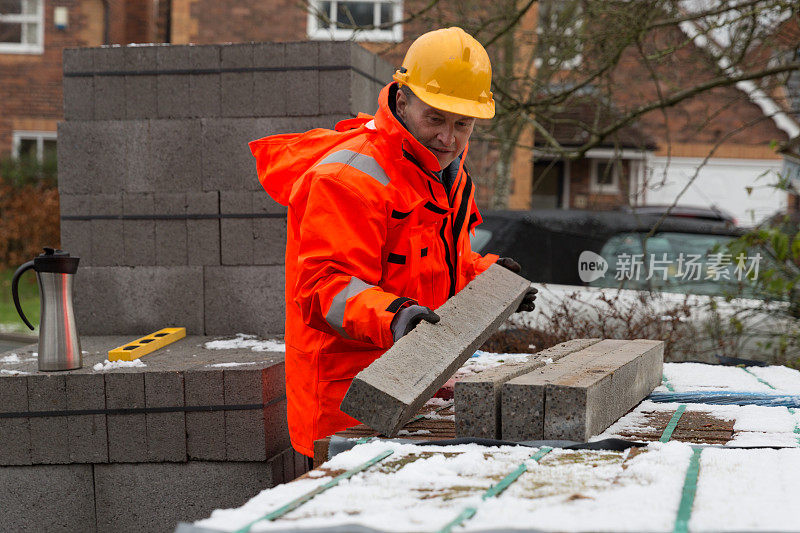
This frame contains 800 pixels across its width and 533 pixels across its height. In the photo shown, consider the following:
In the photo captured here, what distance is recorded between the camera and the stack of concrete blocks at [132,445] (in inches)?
154

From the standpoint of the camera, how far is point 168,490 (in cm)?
402

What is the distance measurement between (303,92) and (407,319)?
8.91ft

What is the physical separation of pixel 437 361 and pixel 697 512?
108 centimetres

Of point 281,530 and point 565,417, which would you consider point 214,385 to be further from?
point 281,530

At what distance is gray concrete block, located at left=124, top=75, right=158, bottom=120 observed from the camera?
510 cm

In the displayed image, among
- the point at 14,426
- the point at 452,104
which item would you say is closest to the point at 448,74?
the point at 452,104

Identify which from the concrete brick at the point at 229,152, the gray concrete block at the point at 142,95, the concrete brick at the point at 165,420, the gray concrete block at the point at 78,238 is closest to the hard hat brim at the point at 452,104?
the concrete brick at the point at 165,420

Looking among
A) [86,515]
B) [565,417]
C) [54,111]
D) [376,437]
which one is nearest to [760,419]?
[565,417]

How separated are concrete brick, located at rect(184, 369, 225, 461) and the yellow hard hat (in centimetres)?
169

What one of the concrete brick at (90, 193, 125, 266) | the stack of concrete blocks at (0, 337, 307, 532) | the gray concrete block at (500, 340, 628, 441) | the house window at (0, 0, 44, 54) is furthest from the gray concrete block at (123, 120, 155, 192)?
the house window at (0, 0, 44, 54)

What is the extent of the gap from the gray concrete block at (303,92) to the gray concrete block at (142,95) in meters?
0.79

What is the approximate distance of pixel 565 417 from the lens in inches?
96.7

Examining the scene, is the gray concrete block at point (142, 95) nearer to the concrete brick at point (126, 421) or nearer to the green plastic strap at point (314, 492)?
the concrete brick at point (126, 421)

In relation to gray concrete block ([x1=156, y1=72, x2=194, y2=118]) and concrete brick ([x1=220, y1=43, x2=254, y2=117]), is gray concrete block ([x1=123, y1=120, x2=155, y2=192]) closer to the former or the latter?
gray concrete block ([x1=156, y1=72, x2=194, y2=118])
